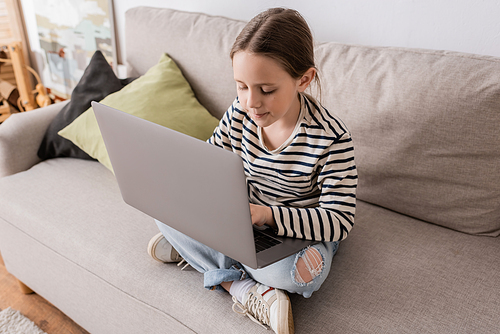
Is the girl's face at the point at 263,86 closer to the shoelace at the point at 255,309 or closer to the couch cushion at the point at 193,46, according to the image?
the shoelace at the point at 255,309

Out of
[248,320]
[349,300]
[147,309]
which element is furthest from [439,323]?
[147,309]

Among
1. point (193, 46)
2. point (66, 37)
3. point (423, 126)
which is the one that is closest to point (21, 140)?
point (193, 46)

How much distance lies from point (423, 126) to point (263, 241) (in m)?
0.56

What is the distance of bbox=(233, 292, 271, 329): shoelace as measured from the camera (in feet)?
2.85

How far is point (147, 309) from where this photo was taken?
102cm

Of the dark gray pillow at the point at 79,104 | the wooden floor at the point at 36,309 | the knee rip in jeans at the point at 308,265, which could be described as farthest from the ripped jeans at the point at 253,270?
the dark gray pillow at the point at 79,104

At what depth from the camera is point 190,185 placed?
75cm

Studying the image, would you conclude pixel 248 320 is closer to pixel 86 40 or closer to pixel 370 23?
pixel 370 23

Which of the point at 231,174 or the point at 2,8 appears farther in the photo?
the point at 2,8

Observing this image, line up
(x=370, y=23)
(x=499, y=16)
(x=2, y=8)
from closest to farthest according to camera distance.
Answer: (x=499, y=16) < (x=370, y=23) < (x=2, y=8)

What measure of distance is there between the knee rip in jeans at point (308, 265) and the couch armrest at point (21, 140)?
3.72ft

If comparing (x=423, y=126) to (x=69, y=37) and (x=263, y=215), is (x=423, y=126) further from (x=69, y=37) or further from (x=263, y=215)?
(x=69, y=37)

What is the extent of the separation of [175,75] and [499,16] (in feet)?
3.47

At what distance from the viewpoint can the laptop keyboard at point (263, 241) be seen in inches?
33.5
